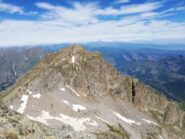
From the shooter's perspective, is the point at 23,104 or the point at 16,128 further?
the point at 23,104

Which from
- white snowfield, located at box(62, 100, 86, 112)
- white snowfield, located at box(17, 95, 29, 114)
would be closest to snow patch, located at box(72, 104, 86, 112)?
white snowfield, located at box(62, 100, 86, 112)

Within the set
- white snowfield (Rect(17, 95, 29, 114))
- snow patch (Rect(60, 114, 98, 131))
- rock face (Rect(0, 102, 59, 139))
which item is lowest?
snow patch (Rect(60, 114, 98, 131))

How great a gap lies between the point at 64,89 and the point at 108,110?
26459 mm

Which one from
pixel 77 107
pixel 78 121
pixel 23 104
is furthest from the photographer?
pixel 77 107

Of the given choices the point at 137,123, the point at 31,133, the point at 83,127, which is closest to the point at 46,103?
the point at 83,127

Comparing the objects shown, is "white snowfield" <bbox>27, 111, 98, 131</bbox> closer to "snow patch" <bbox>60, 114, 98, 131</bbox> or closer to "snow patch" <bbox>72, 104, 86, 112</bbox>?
"snow patch" <bbox>60, 114, 98, 131</bbox>

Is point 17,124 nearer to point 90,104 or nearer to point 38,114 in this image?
point 38,114

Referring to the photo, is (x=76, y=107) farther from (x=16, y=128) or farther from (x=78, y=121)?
(x=16, y=128)

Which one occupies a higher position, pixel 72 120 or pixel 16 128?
pixel 16 128

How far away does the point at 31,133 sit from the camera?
3147 centimetres

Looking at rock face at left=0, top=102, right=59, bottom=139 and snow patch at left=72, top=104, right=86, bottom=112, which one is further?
snow patch at left=72, top=104, right=86, bottom=112

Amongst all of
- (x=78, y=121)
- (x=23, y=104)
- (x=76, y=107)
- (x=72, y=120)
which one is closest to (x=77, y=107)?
(x=76, y=107)

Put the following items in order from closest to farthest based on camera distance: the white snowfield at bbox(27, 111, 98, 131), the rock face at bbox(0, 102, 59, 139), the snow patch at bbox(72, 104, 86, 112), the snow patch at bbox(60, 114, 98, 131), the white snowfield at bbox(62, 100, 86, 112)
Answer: the rock face at bbox(0, 102, 59, 139), the white snowfield at bbox(27, 111, 98, 131), the snow patch at bbox(60, 114, 98, 131), the snow patch at bbox(72, 104, 86, 112), the white snowfield at bbox(62, 100, 86, 112)

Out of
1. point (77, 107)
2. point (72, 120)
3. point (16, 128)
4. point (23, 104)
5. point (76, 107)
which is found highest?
point (16, 128)
